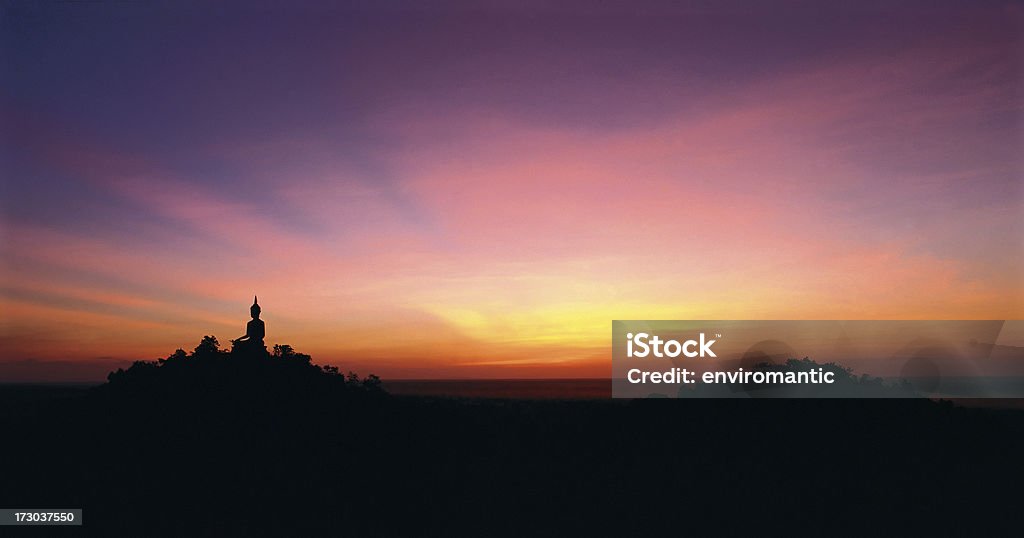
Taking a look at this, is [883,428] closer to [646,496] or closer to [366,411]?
[646,496]

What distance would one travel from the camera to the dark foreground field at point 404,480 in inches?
1010

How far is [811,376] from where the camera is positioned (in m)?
45.1

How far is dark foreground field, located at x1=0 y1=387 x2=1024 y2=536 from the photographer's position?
25656 millimetres

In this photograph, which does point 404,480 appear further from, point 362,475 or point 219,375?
point 219,375

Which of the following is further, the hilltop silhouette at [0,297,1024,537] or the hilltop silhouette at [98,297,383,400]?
the hilltop silhouette at [98,297,383,400]

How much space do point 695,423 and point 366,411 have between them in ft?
68.6

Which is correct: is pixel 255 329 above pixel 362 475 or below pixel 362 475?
above

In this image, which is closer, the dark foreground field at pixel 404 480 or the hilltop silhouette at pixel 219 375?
the dark foreground field at pixel 404 480

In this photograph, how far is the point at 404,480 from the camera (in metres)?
29.6

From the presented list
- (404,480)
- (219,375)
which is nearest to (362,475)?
(404,480)

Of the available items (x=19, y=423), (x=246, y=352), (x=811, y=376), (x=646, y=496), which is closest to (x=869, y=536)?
(x=646, y=496)

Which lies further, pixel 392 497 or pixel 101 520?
pixel 392 497

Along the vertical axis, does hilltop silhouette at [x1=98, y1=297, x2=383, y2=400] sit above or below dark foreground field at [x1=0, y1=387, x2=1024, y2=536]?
above

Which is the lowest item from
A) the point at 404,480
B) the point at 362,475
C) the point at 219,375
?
the point at 404,480
